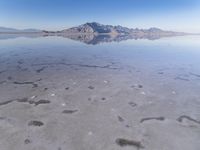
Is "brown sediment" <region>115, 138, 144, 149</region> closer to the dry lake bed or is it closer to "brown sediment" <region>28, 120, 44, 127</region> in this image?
the dry lake bed

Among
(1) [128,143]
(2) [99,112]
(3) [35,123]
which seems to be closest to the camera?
(1) [128,143]

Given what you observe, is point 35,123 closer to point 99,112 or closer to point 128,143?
point 99,112

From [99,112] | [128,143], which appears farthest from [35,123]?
[128,143]

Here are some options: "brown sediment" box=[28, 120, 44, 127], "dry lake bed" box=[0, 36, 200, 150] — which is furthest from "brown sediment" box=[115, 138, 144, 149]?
"brown sediment" box=[28, 120, 44, 127]

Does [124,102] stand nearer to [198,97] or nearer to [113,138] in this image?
[113,138]

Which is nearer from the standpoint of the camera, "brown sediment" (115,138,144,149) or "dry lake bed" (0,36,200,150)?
"brown sediment" (115,138,144,149)

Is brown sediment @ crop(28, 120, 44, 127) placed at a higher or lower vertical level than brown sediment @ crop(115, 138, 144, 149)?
lower

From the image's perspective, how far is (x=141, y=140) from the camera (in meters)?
5.10

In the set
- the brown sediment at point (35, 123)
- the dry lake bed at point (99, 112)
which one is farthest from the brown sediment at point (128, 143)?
the brown sediment at point (35, 123)

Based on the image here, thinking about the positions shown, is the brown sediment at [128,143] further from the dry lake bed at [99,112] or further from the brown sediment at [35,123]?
the brown sediment at [35,123]

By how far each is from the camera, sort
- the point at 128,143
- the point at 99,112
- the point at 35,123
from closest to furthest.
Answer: the point at 128,143
the point at 35,123
the point at 99,112

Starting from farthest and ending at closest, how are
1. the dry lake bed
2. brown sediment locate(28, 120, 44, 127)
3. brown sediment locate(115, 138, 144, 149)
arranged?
brown sediment locate(28, 120, 44, 127)
the dry lake bed
brown sediment locate(115, 138, 144, 149)

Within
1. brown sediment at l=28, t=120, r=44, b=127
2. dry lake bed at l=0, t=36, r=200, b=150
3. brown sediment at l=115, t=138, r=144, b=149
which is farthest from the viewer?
brown sediment at l=28, t=120, r=44, b=127

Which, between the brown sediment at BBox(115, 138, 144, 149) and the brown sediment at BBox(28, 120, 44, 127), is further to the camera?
the brown sediment at BBox(28, 120, 44, 127)
